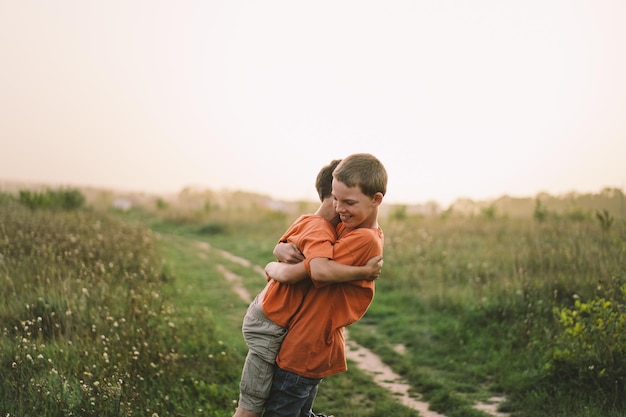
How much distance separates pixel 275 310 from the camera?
3.48 meters

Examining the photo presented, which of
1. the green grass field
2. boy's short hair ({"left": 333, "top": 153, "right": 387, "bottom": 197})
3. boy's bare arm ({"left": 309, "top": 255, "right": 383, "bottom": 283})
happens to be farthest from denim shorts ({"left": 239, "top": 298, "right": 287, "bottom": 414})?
the green grass field

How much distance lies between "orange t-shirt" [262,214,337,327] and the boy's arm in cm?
10

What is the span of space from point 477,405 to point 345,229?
377 cm

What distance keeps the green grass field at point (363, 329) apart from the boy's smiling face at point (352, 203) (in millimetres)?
2938

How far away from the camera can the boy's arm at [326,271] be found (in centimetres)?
321

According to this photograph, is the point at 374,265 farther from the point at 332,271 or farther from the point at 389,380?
the point at 389,380

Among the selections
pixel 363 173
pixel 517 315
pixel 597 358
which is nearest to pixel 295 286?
pixel 363 173

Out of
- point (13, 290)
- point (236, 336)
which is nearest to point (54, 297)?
point (13, 290)

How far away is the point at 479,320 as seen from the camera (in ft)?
27.4

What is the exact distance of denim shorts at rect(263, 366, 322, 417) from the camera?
349 cm

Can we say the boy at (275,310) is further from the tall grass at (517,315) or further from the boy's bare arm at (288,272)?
the tall grass at (517,315)

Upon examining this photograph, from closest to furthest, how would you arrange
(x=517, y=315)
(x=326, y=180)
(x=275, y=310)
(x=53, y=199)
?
(x=275, y=310) → (x=326, y=180) → (x=517, y=315) → (x=53, y=199)

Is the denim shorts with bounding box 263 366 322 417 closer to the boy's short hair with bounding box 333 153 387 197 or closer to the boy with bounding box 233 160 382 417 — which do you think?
the boy with bounding box 233 160 382 417

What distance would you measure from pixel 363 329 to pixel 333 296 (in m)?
5.91
